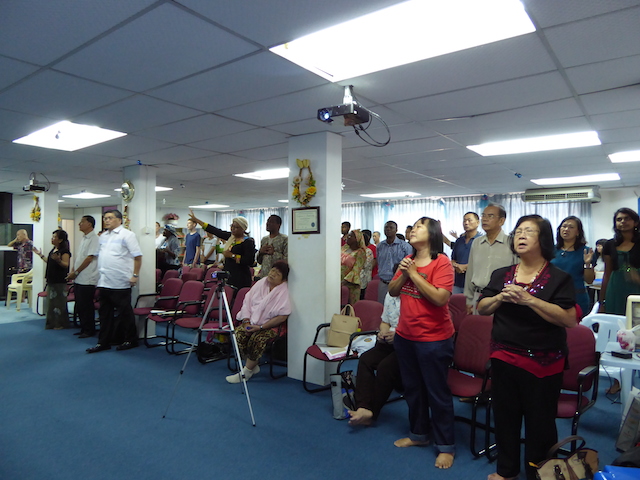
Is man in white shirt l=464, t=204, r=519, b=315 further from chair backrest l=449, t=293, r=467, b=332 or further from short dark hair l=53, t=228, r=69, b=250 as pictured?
short dark hair l=53, t=228, r=69, b=250

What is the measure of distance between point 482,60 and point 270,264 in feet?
10.1

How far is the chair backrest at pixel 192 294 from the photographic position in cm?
542

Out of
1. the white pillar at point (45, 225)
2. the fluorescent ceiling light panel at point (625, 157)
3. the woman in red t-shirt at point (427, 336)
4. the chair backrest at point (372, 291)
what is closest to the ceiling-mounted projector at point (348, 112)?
the woman in red t-shirt at point (427, 336)

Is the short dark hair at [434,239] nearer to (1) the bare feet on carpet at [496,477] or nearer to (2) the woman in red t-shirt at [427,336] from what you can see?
(2) the woman in red t-shirt at [427,336]

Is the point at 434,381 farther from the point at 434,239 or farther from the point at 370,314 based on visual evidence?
the point at 370,314

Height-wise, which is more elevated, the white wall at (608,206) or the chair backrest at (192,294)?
the white wall at (608,206)

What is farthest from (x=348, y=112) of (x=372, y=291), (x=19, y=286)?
(x=19, y=286)

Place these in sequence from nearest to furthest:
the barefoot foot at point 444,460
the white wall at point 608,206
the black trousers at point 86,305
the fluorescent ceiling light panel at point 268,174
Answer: the barefoot foot at point 444,460, the black trousers at point 86,305, the fluorescent ceiling light panel at point 268,174, the white wall at point 608,206

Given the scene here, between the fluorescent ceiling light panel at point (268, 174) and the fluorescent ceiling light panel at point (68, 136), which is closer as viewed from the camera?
the fluorescent ceiling light panel at point (68, 136)

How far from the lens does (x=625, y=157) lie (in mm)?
5441

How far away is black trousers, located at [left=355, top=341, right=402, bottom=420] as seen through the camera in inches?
121

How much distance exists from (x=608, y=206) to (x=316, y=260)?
27.1 ft

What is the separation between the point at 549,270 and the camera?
85.6 inches

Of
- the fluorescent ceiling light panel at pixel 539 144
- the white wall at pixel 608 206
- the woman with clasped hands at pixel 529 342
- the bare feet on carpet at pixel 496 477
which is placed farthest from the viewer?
the white wall at pixel 608 206
